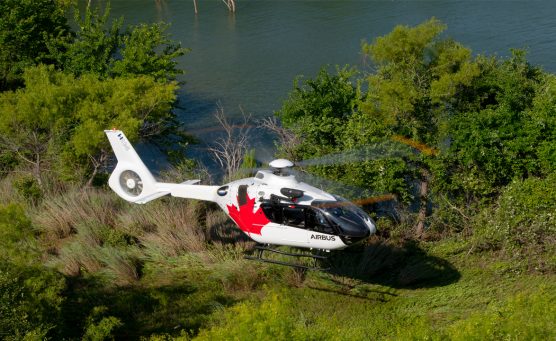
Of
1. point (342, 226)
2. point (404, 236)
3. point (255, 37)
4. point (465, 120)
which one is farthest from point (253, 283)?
point (255, 37)

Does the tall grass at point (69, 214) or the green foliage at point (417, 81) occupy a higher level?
the green foliage at point (417, 81)

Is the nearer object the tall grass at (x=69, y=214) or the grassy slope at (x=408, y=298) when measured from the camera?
the grassy slope at (x=408, y=298)

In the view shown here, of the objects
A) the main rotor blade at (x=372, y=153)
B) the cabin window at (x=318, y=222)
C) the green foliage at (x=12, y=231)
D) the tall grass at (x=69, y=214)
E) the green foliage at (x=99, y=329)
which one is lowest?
the tall grass at (x=69, y=214)

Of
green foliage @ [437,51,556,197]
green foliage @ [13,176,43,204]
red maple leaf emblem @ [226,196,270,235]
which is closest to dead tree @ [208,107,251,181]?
red maple leaf emblem @ [226,196,270,235]

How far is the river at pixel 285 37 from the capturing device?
41500mm

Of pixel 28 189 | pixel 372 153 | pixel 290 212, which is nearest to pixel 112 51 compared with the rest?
pixel 28 189

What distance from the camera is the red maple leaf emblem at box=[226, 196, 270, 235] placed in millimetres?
15484

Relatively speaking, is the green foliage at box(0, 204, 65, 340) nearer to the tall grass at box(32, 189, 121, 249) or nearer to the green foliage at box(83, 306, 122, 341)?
the green foliage at box(83, 306, 122, 341)

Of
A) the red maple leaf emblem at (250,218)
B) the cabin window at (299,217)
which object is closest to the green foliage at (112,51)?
the red maple leaf emblem at (250,218)

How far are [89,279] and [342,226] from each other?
26.5 feet

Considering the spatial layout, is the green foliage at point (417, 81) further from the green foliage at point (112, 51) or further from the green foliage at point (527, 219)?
the green foliage at point (112, 51)

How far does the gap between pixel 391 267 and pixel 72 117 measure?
12869mm

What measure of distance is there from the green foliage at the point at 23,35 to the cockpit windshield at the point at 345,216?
2098 centimetres

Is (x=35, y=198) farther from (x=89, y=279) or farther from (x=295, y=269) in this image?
(x=295, y=269)
